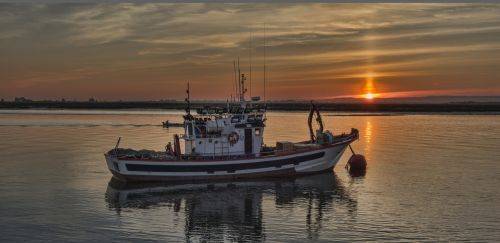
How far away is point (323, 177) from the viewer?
27.6 m

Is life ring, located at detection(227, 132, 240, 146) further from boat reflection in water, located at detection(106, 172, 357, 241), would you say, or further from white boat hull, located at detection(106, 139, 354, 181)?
boat reflection in water, located at detection(106, 172, 357, 241)

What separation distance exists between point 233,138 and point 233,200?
5.63m

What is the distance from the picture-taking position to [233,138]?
88.0ft

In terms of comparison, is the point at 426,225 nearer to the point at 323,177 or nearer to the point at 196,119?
the point at 323,177

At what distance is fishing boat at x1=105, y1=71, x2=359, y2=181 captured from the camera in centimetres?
2548

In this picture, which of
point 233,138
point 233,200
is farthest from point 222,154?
point 233,200

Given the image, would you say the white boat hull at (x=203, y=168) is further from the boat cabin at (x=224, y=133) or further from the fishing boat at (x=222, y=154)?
the boat cabin at (x=224, y=133)

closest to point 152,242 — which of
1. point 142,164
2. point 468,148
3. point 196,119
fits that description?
point 142,164

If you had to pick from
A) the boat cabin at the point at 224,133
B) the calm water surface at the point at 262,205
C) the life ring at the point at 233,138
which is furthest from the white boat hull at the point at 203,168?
the life ring at the point at 233,138

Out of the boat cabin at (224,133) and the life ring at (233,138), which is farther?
the life ring at (233,138)

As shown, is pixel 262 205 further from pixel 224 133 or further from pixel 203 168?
pixel 224 133

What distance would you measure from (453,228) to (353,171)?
1221 centimetres

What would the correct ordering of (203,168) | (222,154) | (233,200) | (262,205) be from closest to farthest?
1. (262,205)
2. (233,200)
3. (203,168)
4. (222,154)

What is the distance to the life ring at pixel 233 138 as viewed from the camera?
26797 mm
